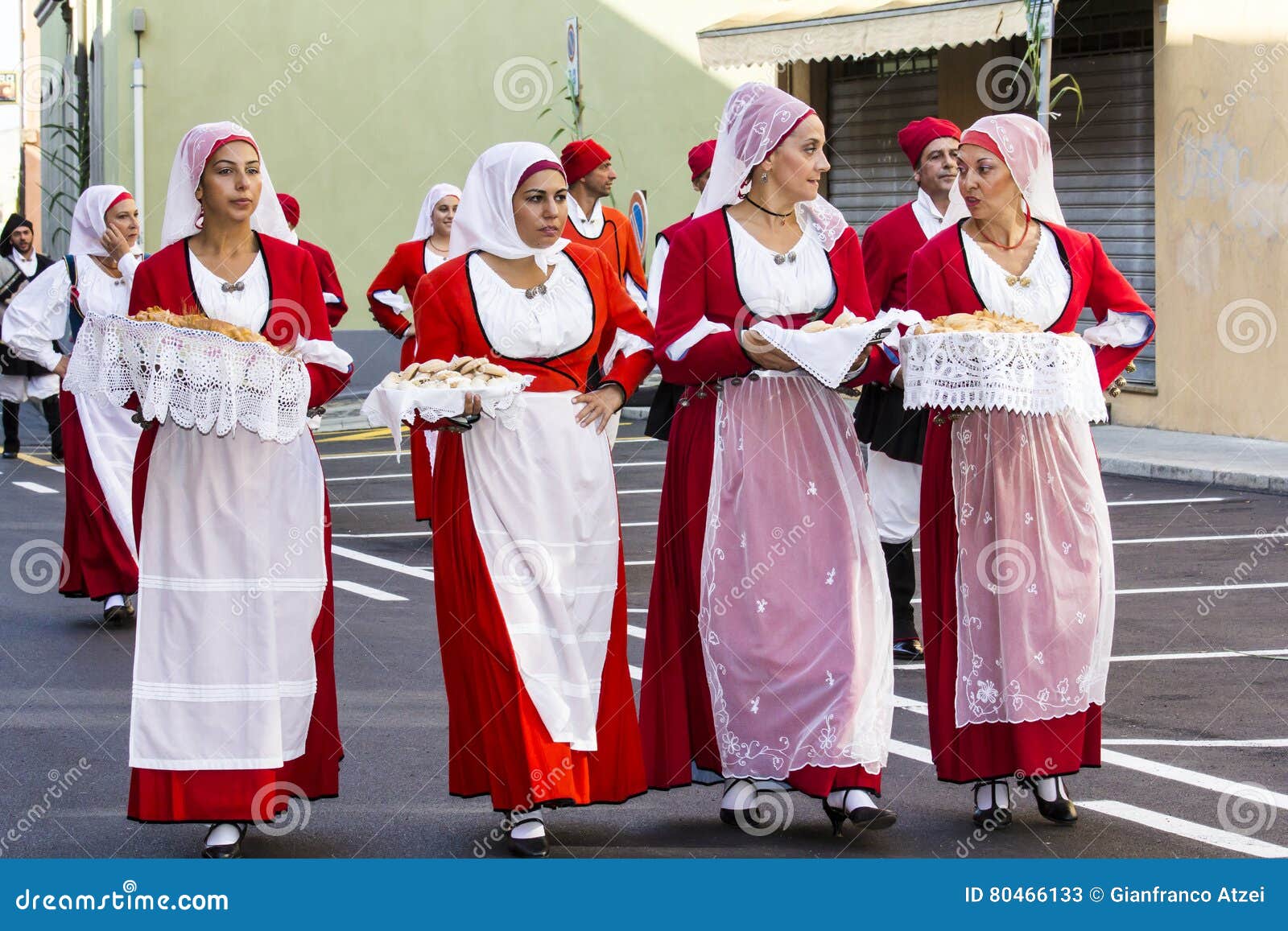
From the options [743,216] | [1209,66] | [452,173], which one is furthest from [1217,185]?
[743,216]

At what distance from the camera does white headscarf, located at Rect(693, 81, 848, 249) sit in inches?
237

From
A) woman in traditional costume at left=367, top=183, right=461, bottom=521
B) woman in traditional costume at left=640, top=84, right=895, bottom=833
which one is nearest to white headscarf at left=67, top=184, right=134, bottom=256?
woman in traditional costume at left=367, top=183, right=461, bottom=521

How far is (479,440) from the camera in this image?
589 centimetres

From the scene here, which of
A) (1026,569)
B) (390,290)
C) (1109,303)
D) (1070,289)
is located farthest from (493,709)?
(390,290)

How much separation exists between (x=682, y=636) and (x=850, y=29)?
563 inches

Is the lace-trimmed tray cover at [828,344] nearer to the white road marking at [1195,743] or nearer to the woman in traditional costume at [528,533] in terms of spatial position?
the woman in traditional costume at [528,533]

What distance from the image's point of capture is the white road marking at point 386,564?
37.7 ft

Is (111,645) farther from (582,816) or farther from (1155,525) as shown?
(1155,525)

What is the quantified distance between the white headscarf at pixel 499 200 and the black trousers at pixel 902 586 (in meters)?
3.32

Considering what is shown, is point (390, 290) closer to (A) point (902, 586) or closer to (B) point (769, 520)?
(A) point (902, 586)

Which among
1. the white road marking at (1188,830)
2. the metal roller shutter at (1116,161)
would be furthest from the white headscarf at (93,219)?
the metal roller shutter at (1116,161)

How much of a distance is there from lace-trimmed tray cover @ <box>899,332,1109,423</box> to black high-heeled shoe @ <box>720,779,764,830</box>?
1.29m

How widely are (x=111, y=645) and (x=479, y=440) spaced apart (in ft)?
13.7

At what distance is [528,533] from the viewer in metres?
5.88
